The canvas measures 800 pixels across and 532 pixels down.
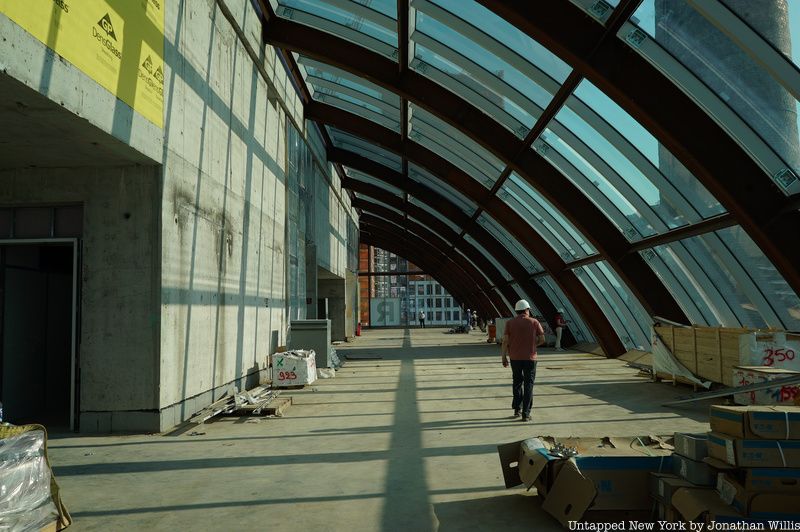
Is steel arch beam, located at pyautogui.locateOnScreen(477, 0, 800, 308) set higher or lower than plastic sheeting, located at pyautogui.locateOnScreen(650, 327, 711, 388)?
higher

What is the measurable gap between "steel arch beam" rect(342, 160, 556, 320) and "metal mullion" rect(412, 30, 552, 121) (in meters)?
12.8

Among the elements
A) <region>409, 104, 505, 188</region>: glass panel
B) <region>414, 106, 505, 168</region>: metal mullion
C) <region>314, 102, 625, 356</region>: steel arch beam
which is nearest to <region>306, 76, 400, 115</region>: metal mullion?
<region>409, 104, 505, 188</region>: glass panel

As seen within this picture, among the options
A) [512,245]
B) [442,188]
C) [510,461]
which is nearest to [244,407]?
[510,461]

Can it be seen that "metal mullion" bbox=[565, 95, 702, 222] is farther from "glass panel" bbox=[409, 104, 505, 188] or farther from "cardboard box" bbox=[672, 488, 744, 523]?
"cardboard box" bbox=[672, 488, 744, 523]

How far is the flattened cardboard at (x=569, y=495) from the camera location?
4.52 m

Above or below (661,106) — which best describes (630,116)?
above

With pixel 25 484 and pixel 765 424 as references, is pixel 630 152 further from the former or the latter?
pixel 25 484

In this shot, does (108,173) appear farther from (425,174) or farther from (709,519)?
(425,174)

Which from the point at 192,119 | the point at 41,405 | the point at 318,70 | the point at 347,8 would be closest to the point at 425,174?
the point at 318,70

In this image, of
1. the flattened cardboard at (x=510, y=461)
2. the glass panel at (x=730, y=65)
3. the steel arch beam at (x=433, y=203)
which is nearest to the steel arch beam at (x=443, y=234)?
the steel arch beam at (x=433, y=203)

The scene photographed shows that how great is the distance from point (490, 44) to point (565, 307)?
1850cm

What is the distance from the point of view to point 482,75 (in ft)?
47.1

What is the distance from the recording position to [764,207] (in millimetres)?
10344

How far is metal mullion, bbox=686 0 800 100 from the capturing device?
8.48 metres
